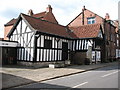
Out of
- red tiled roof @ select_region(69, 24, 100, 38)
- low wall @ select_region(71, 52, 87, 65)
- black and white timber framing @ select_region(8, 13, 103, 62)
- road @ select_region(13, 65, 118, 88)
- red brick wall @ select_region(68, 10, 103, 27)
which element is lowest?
road @ select_region(13, 65, 118, 88)

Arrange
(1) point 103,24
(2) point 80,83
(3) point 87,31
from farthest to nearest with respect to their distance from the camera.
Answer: (1) point 103,24, (3) point 87,31, (2) point 80,83

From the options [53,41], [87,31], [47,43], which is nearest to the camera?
[47,43]

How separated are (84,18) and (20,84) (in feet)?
84.3

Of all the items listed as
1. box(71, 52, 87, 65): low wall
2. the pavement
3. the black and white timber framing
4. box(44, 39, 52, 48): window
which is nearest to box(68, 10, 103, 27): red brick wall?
box(71, 52, 87, 65): low wall

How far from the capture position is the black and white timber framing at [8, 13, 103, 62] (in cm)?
1662

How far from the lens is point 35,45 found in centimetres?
1634

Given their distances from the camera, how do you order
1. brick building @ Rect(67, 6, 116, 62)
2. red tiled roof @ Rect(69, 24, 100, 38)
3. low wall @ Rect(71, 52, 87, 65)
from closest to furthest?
1. low wall @ Rect(71, 52, 87, 65)
2. red tiled roof @ Rect(69, 24, 100, 38)
3. brick building @ Rect(67, 6, 116, 62)

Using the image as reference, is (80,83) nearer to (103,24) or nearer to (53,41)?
(53,41)

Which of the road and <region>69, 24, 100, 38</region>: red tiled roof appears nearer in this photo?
the road

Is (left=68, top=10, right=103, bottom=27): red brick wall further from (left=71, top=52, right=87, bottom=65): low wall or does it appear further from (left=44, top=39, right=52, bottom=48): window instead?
(left=44, top=39, right=52, bottom=48): window

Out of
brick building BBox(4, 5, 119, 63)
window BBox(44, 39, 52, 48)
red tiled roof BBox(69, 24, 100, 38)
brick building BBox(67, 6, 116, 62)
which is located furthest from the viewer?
brick building BBox(67, 6, 116, 62)

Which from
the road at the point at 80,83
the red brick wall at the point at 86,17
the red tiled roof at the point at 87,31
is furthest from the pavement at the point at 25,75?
the red brick wall at the point at 86,17

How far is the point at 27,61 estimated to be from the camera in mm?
16938

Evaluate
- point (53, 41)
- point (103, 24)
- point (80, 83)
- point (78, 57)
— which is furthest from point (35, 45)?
point (103, 24)
